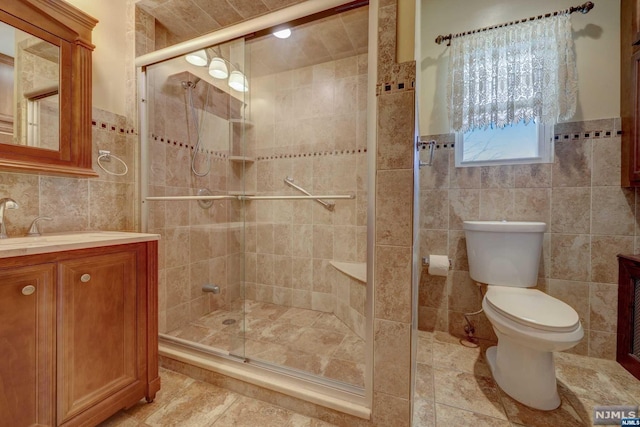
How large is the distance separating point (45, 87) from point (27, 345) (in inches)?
46.3

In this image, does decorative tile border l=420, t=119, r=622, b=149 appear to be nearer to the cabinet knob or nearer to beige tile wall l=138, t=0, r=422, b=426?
beige tile wall l=138, t=0, r=422, b=426

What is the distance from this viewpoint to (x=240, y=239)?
6.26 feet

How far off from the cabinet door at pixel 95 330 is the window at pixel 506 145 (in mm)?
2168

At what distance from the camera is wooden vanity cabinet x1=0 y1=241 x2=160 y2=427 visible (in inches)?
36.0

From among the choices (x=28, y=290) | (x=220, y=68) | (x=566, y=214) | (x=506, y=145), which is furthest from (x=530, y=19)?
(x=28, y=290)

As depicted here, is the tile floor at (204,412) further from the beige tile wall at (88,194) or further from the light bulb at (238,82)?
the light bulb at (238,82)

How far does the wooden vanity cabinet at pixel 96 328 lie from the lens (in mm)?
914

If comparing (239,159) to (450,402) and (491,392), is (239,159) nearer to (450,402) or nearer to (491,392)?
(450,402)

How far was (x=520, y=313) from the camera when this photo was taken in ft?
4.04

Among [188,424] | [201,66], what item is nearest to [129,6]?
[201,66]

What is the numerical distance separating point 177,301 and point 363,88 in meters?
2.17

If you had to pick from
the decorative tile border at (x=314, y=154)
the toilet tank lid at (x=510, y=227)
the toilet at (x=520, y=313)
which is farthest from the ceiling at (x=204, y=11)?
the toilet at (x=520, y=313)

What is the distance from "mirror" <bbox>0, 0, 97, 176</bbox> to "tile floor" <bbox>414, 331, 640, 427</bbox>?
212 centimetres

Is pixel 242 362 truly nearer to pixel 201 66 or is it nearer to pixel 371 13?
pixel 371 13
